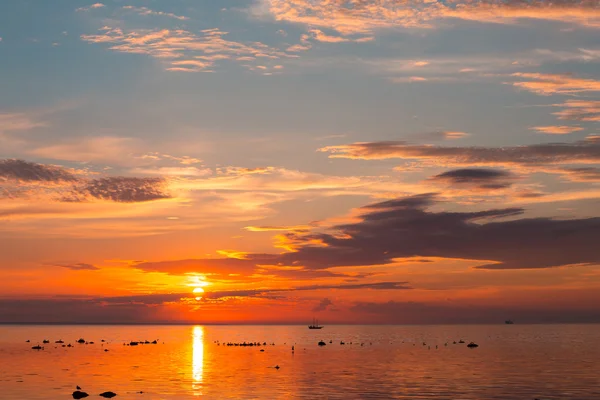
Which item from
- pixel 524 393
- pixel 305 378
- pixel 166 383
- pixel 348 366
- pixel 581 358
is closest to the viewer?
pixel 524 393

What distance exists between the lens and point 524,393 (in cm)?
9488

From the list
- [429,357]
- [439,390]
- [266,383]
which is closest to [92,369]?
[266,383]

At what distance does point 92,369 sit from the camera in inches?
5236

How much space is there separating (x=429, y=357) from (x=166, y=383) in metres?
81.6

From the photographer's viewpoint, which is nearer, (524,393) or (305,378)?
(524,393)

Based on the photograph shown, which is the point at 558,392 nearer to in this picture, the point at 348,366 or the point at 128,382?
the point at 348,366

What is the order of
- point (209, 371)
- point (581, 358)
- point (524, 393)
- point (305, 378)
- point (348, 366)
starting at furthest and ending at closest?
point (581, 358) → point (348, 366) → point (209, 371) → point (305, 378) → point (524, 393)

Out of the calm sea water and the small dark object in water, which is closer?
the small dark object in water

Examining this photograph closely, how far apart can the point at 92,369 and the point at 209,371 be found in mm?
23524

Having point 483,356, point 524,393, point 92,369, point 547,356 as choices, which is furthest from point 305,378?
point 547,356

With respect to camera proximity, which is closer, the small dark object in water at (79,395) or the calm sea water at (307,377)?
the small dark object in water at (79,395)

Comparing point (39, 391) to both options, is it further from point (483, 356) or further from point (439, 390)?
point (483, 356)

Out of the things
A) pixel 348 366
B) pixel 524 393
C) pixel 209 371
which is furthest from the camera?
pixel 348 366

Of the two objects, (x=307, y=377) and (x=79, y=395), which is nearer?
(x=79, y=395)
